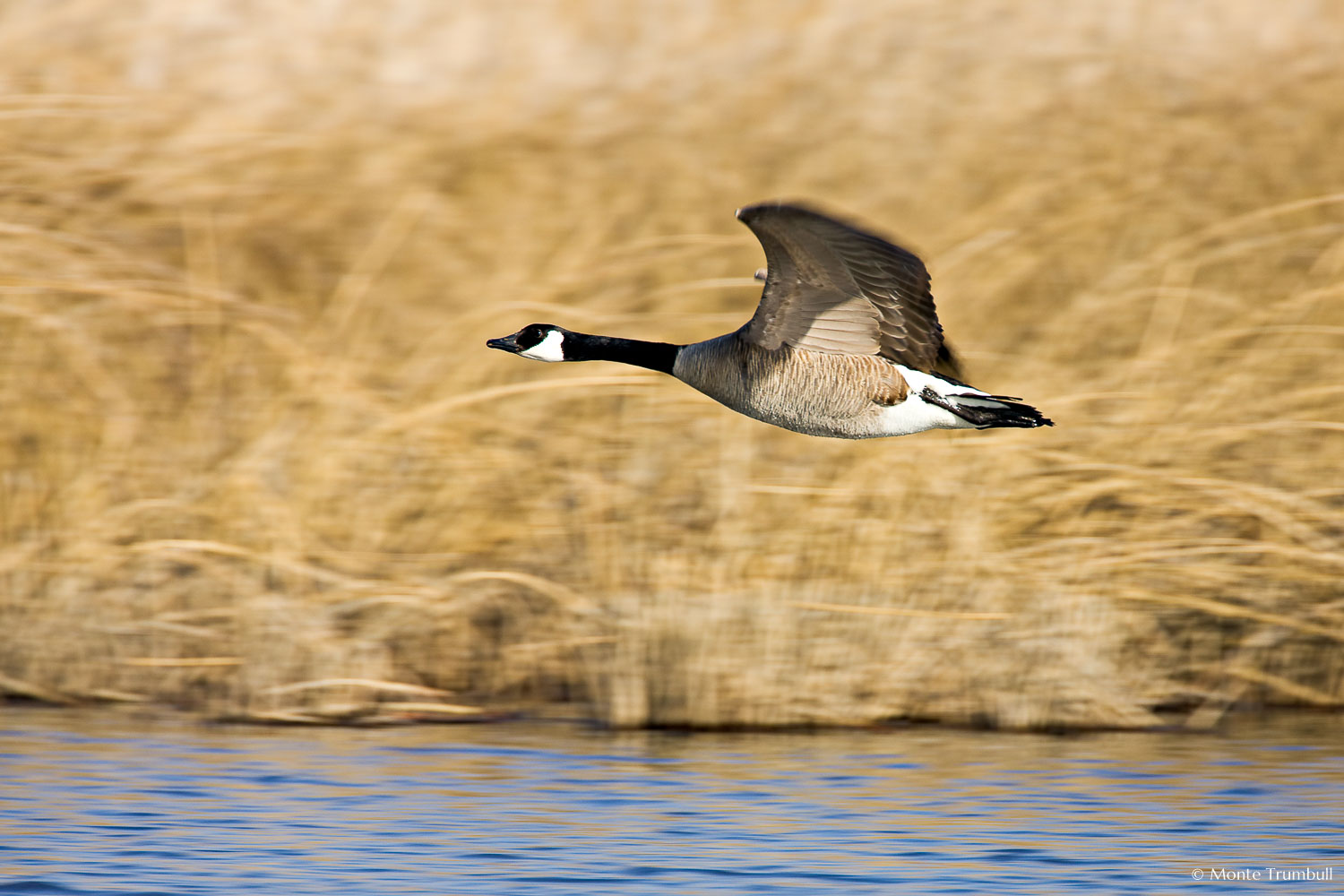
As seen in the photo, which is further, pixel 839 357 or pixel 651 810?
pixel 651 810

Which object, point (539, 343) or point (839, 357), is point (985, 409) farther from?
point (539, 343)

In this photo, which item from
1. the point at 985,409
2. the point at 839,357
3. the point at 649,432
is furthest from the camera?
the point at 649,432

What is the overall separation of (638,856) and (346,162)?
317 inches

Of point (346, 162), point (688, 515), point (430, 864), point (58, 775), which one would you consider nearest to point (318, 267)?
point (346, 162)

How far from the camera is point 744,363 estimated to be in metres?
6.85

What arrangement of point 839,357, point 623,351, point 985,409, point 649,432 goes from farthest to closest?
point 649,432 < point 623,351 < point 839,357 < point 985,409

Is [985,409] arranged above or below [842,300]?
below

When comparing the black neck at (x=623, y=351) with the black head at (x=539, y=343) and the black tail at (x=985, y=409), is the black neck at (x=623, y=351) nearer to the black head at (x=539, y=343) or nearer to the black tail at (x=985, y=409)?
the black head at (x=539, y=343)

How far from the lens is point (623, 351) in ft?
24.7

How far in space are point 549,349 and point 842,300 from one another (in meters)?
1.31

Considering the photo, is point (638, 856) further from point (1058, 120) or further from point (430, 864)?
point (1058, 120)

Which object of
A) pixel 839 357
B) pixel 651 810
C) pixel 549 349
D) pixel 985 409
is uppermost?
pixel 549 349

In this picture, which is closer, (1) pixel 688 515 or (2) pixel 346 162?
(1) pixel 688 515

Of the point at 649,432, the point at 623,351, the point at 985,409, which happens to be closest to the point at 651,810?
the point at 623,351
